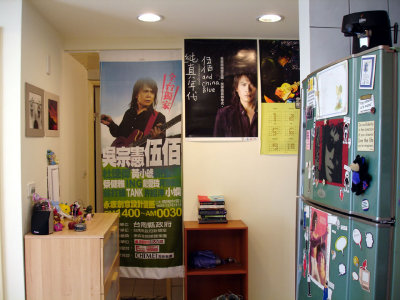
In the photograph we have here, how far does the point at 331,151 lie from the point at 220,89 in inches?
68.5

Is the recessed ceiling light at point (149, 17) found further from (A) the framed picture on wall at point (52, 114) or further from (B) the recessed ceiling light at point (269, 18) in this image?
(A) the framed picture on wall at point (52, 114)

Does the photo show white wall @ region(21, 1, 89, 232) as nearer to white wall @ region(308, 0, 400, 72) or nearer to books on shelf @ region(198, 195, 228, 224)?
books on shelf @ region(198, 195, 228, 224)

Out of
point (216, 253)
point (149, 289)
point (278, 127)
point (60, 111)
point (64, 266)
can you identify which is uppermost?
point (60, 111)

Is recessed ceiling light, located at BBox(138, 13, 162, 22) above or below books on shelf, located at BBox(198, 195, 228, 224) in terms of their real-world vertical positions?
above

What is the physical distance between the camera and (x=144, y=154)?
3164 mm

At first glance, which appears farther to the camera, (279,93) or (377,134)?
(279,93)

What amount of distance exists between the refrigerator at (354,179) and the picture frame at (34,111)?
172 cm

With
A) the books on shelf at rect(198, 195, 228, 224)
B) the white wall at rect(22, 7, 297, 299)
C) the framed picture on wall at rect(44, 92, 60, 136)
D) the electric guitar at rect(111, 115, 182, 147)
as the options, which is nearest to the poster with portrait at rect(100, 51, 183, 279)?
the electric guitar at rect(111, 115, 182, 147)

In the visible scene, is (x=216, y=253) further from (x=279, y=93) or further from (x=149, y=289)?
(x=279, y=93)

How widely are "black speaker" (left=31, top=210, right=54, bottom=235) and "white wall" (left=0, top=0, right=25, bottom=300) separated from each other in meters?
0.08

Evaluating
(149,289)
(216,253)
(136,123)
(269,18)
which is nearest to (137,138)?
(136,123)

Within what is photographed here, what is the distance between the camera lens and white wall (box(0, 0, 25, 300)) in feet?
7.15

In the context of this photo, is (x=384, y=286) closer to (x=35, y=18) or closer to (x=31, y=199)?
(x=31, y=199)

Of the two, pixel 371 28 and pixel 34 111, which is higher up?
pixel 371 28
